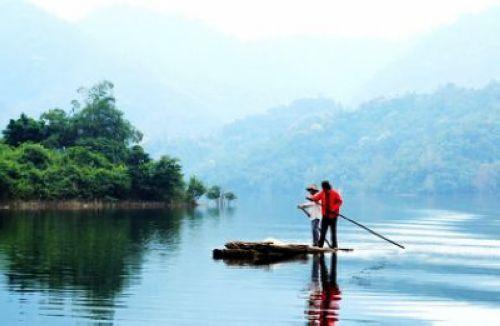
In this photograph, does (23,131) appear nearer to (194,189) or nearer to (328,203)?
(194,189)

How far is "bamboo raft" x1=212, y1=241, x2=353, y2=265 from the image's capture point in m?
25.2

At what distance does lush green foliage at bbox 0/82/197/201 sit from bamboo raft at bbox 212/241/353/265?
3832cm

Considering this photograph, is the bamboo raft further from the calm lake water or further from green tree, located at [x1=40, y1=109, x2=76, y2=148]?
green tree, located at [x1=40, y1=109, x2=76, y2=148]

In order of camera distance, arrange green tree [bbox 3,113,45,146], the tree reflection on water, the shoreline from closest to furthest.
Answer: the tree reflection on water < the shoreline < green tree [bbox 3,113,45,146]

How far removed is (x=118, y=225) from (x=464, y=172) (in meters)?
131

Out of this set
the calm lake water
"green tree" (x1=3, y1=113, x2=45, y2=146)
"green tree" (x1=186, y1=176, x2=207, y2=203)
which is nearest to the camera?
the calm lake water

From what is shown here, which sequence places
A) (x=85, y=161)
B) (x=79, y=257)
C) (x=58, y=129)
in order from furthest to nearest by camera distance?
(x=58, y=129), (x=85, y=161), (x=79, y=257)

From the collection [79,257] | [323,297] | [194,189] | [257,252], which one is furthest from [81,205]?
[323,297]

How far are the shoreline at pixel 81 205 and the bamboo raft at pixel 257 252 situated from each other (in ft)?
118

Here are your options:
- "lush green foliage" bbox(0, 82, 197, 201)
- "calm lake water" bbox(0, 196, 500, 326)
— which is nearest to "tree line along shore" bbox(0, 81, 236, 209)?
"lush green foliage" bbox(0, 82, 197, 201)

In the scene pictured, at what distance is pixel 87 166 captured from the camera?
74688mm

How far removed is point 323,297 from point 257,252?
25.3 feet

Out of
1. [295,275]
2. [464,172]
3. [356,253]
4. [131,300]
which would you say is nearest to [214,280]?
[295,275]

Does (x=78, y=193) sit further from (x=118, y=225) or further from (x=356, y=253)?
(x=356, y=253)
